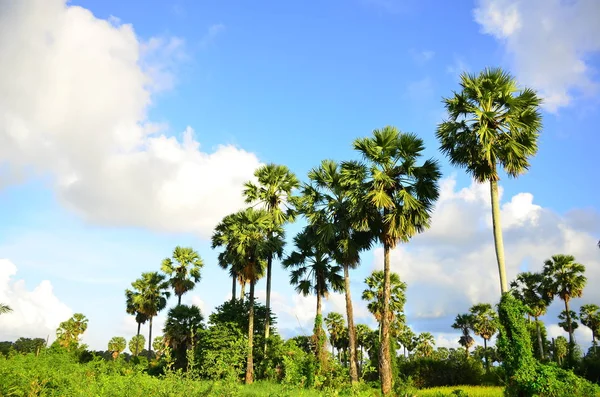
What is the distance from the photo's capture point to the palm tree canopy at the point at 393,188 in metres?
24.2

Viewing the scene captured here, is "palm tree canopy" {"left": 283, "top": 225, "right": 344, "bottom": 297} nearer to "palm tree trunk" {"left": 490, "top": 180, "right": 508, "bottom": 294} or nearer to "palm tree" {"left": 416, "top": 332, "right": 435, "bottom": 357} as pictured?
"palm tree trunk" {"left": 490, "top": 180, "right": 508, "bottom": 294}

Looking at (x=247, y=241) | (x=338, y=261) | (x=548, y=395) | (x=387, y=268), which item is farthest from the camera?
(x=247, y=241)

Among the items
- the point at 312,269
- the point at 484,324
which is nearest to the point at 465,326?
the point at 484,324

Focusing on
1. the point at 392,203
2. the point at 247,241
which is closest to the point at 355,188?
the point at 392,203

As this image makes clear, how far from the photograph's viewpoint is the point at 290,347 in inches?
1201

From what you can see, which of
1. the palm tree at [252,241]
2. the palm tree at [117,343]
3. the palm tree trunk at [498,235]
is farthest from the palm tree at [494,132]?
the palm tree at [117,343]

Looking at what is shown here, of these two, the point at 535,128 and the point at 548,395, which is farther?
the point at 535,128

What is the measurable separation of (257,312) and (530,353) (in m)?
21.3

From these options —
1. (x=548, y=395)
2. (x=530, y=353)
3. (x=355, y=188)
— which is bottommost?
(x=548, y=395)

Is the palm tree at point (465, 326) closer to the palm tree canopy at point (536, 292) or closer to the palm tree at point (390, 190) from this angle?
the palm tree canopy at point (536, 292)

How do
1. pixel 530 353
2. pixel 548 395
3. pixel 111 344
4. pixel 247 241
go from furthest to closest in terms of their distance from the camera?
pixel 111 344 → pixel 247 241 → pixel 530 353 → pixel 548 395

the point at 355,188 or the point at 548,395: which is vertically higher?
the point at 355,188

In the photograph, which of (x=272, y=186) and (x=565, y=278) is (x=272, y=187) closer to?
(x=272, y=186)

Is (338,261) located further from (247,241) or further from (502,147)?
(502,147)
